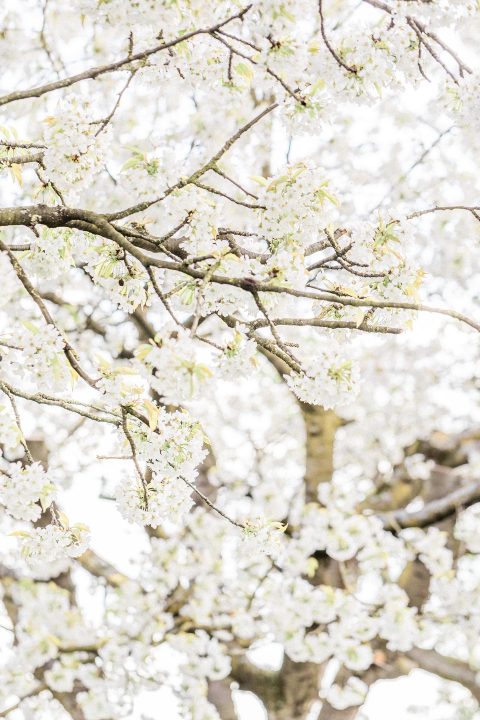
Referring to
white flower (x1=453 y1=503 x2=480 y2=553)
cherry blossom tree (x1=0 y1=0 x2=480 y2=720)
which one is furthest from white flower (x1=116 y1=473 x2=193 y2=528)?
white flower (x1=453 y1=503 x2=480 y2=553)

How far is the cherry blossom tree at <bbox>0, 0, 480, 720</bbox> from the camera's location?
84.8 inches

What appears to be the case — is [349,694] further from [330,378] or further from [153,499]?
[330,378]

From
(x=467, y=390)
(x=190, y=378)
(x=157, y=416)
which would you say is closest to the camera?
(x=190, y=378)

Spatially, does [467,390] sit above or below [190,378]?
above

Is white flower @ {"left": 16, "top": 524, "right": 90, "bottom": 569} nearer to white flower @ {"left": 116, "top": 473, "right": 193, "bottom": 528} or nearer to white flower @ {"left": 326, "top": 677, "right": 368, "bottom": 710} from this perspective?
white flower @ {"left": 116, "top": 473, "right": 193, "bottom": 528}

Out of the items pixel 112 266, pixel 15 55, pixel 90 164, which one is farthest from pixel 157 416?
pixel 15 55

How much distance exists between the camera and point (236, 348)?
7.25ft

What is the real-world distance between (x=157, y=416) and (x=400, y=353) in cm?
708

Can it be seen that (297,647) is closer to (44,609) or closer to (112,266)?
(44,609)

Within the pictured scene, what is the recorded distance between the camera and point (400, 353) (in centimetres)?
897

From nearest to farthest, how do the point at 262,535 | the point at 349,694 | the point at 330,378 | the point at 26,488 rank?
1. the point at 330,378
2. the point at 26,488
3. the point at 262,535
4. the point at 349,694

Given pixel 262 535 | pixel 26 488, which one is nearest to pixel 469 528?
pixel 262 535

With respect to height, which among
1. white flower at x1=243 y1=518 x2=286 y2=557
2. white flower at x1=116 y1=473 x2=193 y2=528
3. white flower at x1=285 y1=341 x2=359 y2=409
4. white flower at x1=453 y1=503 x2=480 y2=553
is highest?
white flower at x1=453 y1=503 x2=480 y2=553

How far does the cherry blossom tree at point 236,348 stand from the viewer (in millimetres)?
2154
